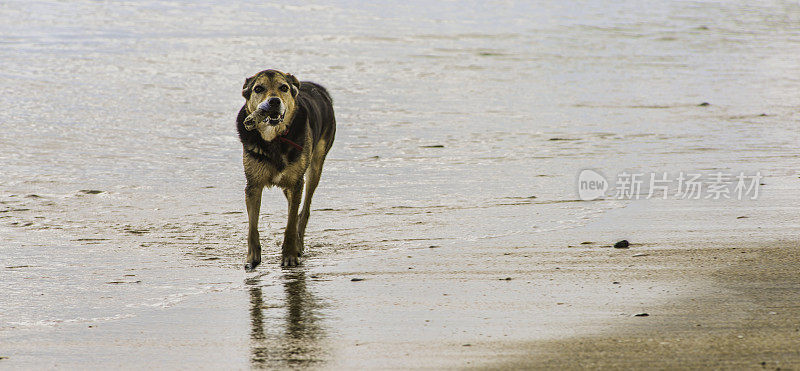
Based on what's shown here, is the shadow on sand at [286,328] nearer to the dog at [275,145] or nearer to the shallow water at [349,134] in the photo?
the shallow water at [349,134]

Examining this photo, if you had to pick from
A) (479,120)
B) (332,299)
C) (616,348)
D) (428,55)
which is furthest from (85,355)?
(428,55)

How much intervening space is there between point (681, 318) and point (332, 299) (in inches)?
74.7

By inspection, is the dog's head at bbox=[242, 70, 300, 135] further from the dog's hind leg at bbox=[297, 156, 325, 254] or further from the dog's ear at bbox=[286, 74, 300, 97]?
the dog's hind leg at bbox=[297, 156, 325, 254]

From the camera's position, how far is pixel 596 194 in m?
8.81

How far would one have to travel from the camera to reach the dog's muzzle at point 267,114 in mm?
6617

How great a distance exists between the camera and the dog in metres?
6.64

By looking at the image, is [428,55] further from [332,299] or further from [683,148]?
[332,299]

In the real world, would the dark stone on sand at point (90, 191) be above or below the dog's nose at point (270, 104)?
below

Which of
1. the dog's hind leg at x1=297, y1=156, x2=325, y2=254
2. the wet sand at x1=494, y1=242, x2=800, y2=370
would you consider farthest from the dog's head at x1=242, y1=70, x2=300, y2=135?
the wet sand at x1=494, y1=242, x2=800, y2=370

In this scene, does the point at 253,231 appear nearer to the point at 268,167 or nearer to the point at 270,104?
the point at 268,167

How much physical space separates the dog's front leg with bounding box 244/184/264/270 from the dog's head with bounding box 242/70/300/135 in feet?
1.46

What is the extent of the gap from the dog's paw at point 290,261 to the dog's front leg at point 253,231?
0.17 meters

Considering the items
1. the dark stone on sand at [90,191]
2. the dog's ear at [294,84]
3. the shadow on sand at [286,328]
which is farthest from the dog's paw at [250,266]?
the dark stone on sand at [90,191]

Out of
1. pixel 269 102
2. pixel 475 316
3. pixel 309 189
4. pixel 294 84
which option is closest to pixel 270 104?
pixel 269 102
